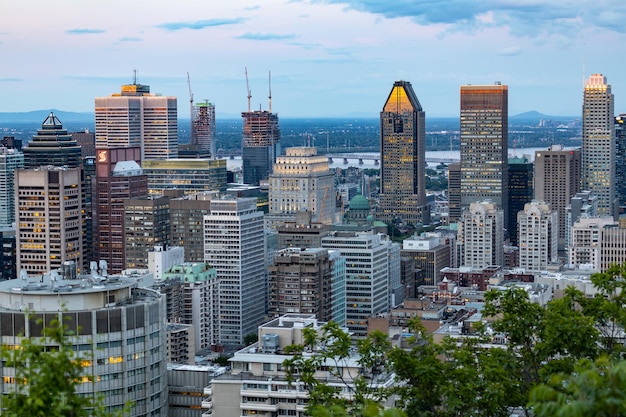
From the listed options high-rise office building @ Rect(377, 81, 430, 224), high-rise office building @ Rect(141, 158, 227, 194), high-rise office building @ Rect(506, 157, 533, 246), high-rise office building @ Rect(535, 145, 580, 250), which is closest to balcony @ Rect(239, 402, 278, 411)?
high-rise office building @ Rect(141, 158, 227, 194)

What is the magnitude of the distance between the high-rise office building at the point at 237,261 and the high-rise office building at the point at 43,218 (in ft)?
50.4

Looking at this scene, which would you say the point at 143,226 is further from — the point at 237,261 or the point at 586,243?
the point at 586,243

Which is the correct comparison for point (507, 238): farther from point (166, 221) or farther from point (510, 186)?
point (166, 221)

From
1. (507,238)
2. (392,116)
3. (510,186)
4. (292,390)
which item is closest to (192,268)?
(292,390)

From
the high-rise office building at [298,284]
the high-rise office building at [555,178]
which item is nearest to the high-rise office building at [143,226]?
the high-rise office building at [298,284]

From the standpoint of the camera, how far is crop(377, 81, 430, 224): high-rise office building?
640 feet

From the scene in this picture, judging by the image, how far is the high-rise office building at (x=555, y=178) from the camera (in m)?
166

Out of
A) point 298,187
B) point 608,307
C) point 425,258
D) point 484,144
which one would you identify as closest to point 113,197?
point 425,258

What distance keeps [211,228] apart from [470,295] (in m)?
24.3

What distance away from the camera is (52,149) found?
143625 millimetres

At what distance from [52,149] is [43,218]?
29717 mm

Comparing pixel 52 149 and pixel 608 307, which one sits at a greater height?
pixel 52 149

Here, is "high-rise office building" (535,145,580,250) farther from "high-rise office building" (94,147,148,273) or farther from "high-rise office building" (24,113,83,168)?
"high-rise office building" (24,113,83,168)

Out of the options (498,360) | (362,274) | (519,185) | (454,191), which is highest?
(498,360)
